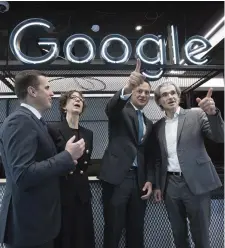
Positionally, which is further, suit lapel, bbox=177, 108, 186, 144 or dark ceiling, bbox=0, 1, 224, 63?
dark ceiling, bbox=0, 1, 224, 63

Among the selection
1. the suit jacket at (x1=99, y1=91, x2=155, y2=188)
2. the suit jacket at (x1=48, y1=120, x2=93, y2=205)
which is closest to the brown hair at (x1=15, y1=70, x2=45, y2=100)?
the suit jacket at (x1=48, y1=120, x2=93, y2=205)

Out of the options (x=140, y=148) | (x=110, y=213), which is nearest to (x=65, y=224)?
(x=110, y=213)

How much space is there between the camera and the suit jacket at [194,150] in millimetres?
1832

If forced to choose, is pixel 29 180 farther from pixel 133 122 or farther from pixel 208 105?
pixel 208 105

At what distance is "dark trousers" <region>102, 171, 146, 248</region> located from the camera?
189 centimetres

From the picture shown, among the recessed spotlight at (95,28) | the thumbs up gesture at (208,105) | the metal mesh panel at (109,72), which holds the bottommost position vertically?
the thumbs up gesture at (208,105)

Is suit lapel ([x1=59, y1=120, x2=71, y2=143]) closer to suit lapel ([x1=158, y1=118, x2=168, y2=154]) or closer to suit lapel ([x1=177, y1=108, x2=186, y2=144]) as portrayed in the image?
suit lapel ([x1=158, y1=118, x2=168, y2=154])

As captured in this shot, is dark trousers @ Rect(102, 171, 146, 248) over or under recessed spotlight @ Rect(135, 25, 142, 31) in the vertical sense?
under

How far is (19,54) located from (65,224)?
6.10ft

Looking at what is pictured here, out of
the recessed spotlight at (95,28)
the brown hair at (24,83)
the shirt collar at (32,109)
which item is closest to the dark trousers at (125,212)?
the shirt collar at (32,109)

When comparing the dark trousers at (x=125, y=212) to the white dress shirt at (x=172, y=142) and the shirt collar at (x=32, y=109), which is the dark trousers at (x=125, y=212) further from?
the shirt collar at (x=32, y=109)

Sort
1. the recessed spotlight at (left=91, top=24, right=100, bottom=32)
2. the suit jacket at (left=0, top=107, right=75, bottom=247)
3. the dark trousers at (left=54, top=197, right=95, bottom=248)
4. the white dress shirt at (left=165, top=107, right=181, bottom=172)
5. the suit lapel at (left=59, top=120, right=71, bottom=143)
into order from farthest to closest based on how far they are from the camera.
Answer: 1. the recessed spotlight at (left=91, top=24, right=100, bottom=32)
2. the white dress shirt at (left=165, top=107, right=181, bottom=172)
3. the suit lapel at (left=59, top=120, right=71, bottom=143)
4. the dark trousers at (left=54, top=197, right=95, bottom=248)
5. the suit jacket at (left=0, top=107, right=75, bottom=247)

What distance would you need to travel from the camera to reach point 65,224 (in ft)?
5.62

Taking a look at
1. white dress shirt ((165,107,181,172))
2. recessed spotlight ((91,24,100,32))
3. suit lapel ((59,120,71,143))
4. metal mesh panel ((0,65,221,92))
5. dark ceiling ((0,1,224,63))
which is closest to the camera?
suit lapel ((59,120,71,143))
